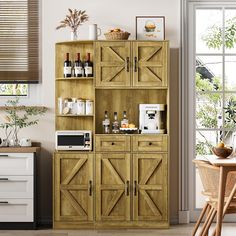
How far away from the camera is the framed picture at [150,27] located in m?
6.37

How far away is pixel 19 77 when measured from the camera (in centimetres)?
648

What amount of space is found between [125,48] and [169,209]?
5.47ft

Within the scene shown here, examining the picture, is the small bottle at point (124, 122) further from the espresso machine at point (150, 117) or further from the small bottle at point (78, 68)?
the small bottle at point (78, 68)

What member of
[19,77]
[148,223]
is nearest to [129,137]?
[148,223]

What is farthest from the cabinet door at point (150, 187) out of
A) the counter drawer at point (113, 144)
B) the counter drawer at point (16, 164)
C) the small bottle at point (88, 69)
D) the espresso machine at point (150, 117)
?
the counter drawer at point (16, 164)

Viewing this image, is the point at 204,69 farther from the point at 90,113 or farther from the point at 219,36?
the point at 90,113

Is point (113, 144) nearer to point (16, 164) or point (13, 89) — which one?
point (16, 164)

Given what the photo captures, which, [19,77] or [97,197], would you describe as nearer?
[97,197]

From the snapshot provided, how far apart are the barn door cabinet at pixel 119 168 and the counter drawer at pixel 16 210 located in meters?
0.25

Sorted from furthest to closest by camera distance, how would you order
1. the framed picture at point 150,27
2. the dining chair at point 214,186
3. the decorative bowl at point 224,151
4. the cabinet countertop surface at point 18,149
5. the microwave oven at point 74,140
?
the framed picture at point 150,27 < the microwave oven at point 74,140 < the cabinet countertop surface at point 18,149 < the decorative bowl at point 224,151 < the dining chair at point 214,186

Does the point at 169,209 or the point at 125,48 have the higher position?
the point at 125,48

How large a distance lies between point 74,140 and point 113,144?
1.27ft

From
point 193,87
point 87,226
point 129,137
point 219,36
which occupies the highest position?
point 219,36

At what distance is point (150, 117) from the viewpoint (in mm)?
6219
